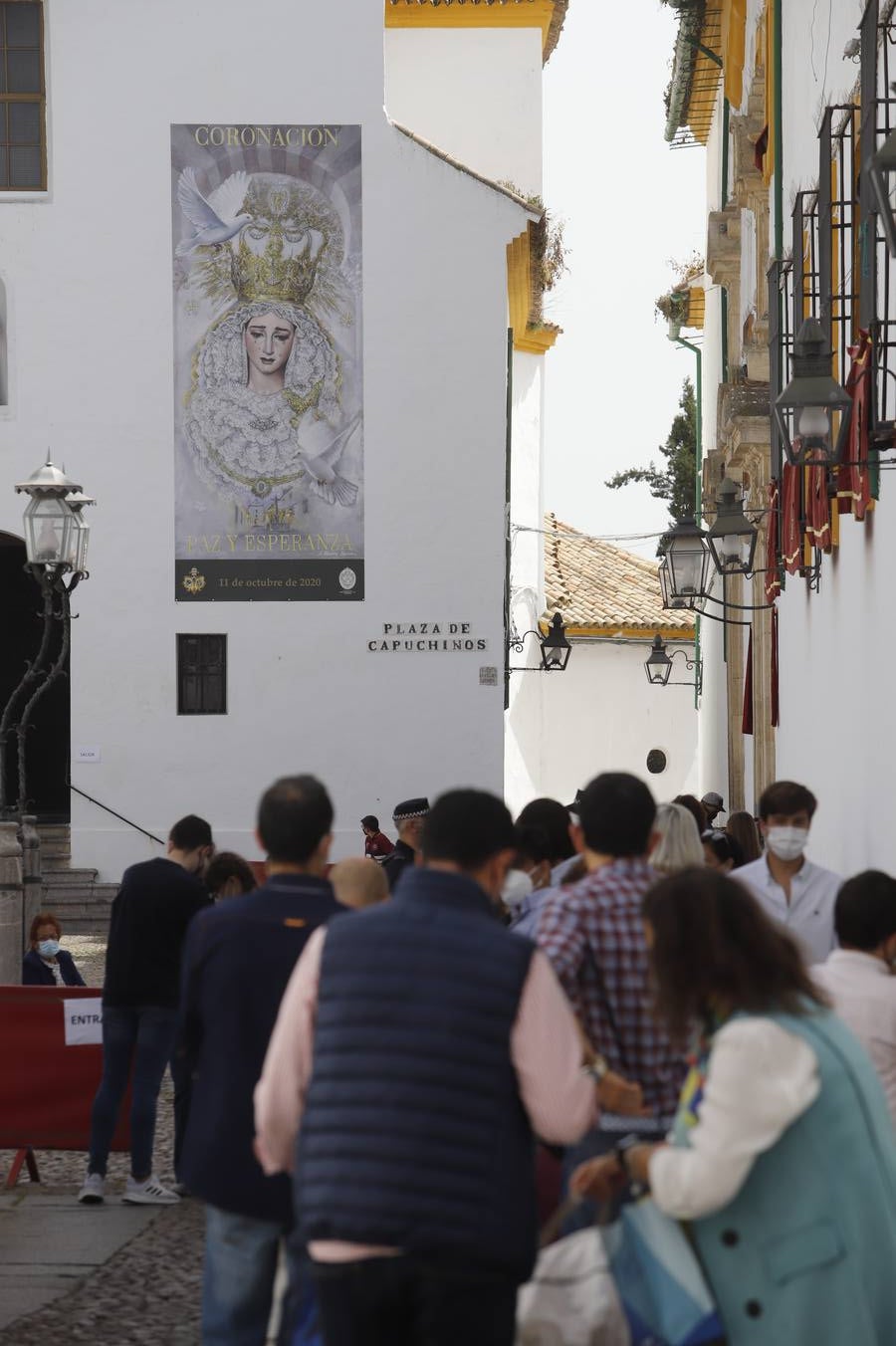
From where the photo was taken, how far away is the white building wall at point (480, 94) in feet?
111

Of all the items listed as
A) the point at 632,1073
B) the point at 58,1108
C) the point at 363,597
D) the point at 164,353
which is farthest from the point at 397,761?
the point at 632,1073

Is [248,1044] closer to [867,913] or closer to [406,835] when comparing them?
[867,913]

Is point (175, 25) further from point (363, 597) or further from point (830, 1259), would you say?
point (830, 1259)

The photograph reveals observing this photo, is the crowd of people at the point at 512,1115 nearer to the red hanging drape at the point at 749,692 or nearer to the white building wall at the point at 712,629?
the red hanging drape at the point at 749,692

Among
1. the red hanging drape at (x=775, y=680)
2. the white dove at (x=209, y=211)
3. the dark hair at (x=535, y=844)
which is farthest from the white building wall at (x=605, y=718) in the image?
the dark hair at (x=535, y=844)

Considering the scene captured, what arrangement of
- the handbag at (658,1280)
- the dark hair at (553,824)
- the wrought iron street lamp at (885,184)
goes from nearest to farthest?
the handbag at (658,1280) < the wrought iron street lamp at (885,184) < the dark hair at (553,824)

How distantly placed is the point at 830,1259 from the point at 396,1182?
855mm

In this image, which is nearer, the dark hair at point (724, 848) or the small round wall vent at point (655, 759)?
the dark hair at point (724, 848)

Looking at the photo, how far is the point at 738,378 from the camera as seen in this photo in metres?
20.2

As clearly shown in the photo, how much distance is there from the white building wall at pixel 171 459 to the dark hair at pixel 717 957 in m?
21.8

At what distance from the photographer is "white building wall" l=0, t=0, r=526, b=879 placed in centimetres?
2602

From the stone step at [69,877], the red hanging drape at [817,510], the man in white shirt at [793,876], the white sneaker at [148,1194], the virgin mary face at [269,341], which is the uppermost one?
the virgin mary face at [269,341]

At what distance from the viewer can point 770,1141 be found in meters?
3.99

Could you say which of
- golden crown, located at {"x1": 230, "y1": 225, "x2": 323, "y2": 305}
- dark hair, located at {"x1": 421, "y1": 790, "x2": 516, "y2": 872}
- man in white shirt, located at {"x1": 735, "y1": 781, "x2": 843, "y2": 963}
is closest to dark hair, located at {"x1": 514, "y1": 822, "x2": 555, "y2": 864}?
man in white shirt, located at {"x1": 735, "y1": 781, "x2": 843, "y2": 963}
